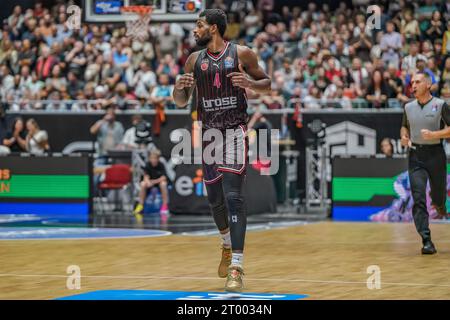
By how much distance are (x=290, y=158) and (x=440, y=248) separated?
10309 millimetres

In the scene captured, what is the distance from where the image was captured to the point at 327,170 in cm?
2414

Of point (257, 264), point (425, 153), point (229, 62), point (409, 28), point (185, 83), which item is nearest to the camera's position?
point (229, 62)

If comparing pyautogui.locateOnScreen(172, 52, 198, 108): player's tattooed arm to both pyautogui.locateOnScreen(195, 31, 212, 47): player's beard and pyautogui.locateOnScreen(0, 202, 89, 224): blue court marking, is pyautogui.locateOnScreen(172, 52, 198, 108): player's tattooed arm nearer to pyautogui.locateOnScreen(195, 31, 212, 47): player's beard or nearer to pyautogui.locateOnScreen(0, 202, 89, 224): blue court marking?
pyautogui.locateOnScreen(195, 31, 212, 47): player's beard

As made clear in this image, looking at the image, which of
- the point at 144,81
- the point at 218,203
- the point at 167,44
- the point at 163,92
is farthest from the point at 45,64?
the point at 218,203

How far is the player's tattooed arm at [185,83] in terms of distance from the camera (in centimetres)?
1034

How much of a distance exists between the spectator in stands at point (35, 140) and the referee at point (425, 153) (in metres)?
12.9

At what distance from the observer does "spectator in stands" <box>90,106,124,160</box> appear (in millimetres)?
24969

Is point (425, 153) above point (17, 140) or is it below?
above

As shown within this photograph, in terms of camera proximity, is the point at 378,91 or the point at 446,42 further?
the point at 446,42

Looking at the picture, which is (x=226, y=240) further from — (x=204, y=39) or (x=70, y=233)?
(x=70, y=233)

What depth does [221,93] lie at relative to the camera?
33.6ft

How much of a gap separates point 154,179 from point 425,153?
34.5 feet

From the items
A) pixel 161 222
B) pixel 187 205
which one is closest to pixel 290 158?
pixel 187 205

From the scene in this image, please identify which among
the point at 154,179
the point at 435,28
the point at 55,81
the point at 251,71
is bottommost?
the point at 154,179
